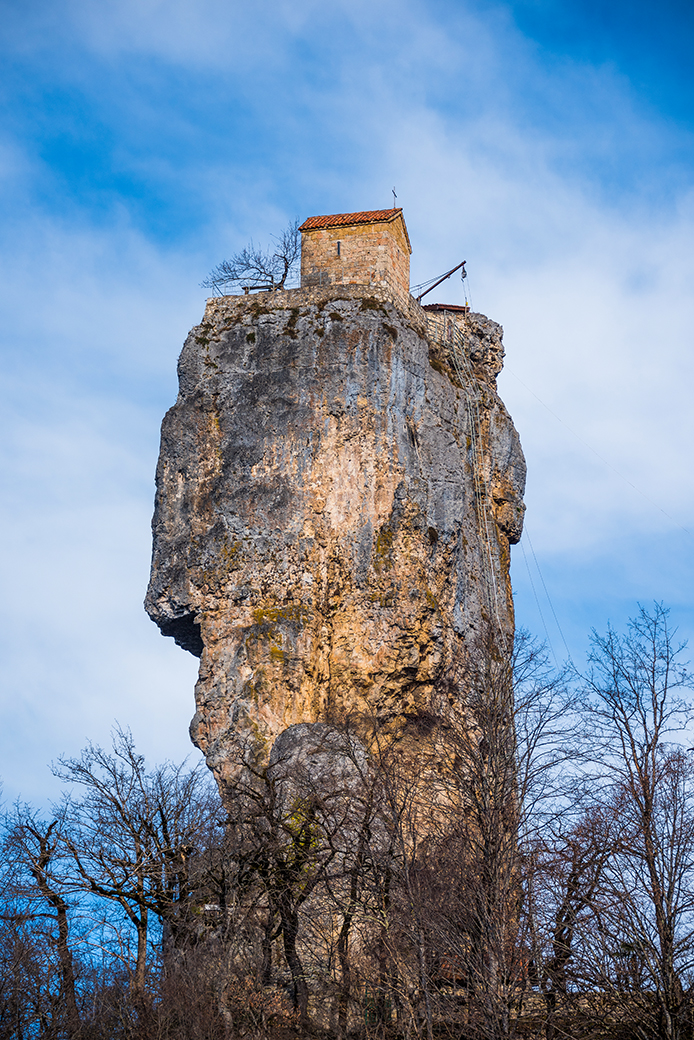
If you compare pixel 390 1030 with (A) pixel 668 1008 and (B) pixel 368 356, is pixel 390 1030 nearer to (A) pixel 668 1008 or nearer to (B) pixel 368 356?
(A) pixel 668 1008

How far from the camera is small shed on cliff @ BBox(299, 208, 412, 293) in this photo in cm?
3678

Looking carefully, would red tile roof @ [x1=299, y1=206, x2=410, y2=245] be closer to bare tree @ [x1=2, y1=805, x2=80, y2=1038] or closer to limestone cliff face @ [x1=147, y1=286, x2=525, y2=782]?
limestone cliff face @ [x1=147, y1=286, x2=525, y2=782]

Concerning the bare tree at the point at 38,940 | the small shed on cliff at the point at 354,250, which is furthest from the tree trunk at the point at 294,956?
the small shed on cliff at the point at 354,250

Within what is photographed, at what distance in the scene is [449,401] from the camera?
35906mm

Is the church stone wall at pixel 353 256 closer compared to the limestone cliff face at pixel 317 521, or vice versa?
the limestone cliff face at pixel 317 521

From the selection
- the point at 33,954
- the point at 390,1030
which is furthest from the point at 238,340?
the point at 390,1030

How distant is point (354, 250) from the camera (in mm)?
37094

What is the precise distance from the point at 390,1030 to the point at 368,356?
63.5 feet

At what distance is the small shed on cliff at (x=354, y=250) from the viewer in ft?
121

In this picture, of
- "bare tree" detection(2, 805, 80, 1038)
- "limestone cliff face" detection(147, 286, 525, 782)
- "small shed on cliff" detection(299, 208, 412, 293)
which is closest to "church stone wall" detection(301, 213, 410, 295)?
"small shed on cliff" detection(299, 208, 412, 293)

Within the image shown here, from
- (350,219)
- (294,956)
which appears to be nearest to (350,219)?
(350,219)

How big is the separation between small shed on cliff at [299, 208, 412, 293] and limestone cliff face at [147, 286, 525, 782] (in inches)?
56.9

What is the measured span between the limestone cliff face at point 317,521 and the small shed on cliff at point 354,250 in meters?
1.45

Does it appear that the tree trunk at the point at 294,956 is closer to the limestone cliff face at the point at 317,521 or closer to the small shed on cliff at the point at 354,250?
the limestone cliff face at the point at 317,521
